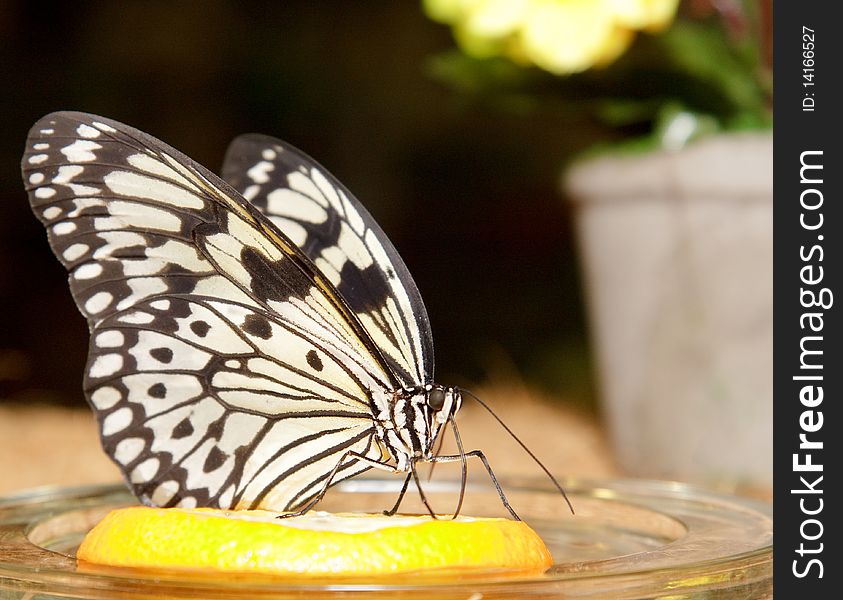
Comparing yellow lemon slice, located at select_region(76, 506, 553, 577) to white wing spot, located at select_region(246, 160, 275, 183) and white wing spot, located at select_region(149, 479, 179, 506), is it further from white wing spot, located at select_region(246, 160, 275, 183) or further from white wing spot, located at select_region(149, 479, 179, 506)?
white wing spot, located at select_region(246, 160, 275, 183)

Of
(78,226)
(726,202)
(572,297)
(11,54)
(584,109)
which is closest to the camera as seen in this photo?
(78,226)

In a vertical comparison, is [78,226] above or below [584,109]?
below

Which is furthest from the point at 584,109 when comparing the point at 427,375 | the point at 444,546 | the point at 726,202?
the point at 444,546

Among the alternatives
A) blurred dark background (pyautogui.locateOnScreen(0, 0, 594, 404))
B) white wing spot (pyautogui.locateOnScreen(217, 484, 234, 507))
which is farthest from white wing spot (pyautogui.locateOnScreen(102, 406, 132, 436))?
blurred dark background (pyautogui.locateOnScreen(0, 0, 594, 404))

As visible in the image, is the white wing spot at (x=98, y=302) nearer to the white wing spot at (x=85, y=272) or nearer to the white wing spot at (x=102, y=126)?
the white wing spot at (x=85, y=272)

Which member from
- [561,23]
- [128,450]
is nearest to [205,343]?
[128,450]

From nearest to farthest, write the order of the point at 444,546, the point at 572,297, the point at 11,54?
the point at 444,546 < the point at 11,54 < the point at 572,297

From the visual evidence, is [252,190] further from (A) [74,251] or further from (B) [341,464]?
(B) [341,464]
